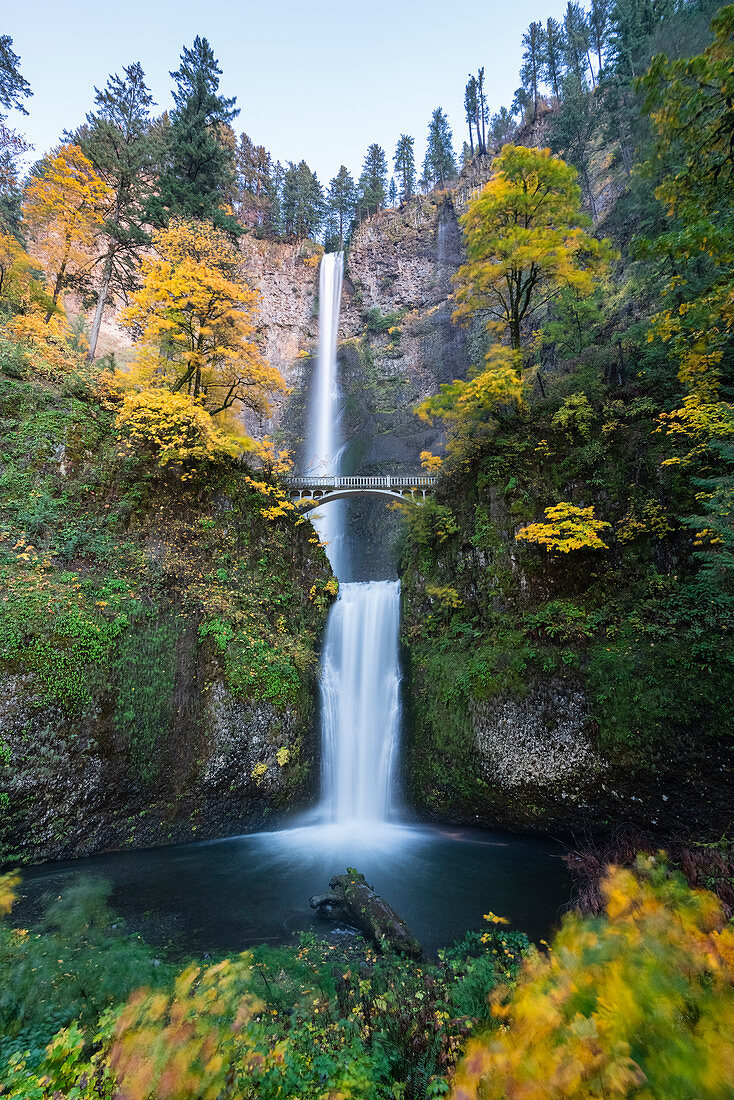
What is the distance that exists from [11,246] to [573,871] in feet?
65.8

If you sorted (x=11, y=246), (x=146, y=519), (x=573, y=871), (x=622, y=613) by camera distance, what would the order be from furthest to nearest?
(x=11, y=246) → (x=146, y=519) → (x=622, y=613) → (x=573, y=871)

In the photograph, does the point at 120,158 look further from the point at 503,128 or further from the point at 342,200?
the point at 503,128

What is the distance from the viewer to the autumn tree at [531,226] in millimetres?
9969

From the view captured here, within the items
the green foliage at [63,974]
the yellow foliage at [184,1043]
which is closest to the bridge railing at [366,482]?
the green foliage at [63,974]

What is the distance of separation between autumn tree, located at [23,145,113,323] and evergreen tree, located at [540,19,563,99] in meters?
39.8

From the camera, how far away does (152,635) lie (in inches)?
328

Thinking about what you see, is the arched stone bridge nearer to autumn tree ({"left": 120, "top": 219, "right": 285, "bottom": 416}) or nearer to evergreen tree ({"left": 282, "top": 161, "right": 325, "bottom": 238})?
autumn tree ({"left": 120, "top": 219, "right": 285, "bottom": 416})

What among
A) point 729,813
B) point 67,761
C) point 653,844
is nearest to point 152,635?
point 67,761

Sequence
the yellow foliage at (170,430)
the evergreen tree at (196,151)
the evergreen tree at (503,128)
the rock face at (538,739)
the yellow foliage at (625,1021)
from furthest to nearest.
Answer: the evergreen tree at (503,128), the evergreen tree at (196,151), the yellow foliage at (170,430), the rock face at (538,739), the yellow foliage at (625,1021)

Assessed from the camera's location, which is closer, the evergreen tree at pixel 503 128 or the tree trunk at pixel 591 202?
the tree trunk at pixel 591 202

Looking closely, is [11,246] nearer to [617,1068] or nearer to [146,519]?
[146,519]

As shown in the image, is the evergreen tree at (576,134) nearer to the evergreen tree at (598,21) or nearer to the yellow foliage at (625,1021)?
the evergreen tree at (598,21)

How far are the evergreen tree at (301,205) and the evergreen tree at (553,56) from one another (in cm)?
2030

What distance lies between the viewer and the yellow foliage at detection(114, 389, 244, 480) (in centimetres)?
939
